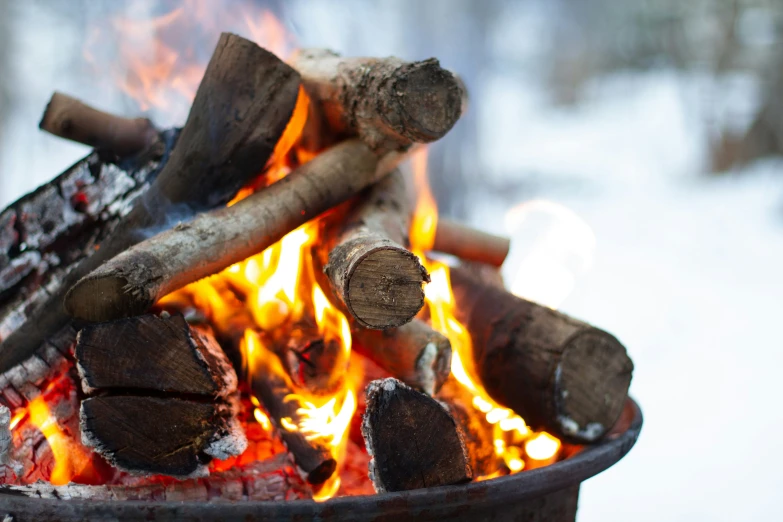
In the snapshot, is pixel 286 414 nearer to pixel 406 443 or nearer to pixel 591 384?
pixel 406 443

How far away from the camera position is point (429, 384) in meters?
1.73

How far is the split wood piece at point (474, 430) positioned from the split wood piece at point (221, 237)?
567mm

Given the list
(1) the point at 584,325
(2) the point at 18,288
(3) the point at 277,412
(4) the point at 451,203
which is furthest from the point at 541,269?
(4) the point at 451,203

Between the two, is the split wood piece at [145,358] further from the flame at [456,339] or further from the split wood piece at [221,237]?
the flame at [456,339]

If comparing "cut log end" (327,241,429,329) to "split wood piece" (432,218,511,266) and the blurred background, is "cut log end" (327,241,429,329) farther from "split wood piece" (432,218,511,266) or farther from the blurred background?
the blurred background

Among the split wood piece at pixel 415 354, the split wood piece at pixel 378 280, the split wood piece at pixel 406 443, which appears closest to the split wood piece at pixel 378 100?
the split wood piece at pixel 378 280

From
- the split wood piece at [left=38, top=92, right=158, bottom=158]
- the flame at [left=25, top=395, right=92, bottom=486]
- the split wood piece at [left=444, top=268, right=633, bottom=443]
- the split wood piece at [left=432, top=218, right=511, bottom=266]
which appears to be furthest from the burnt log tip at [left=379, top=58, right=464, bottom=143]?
the flame at [left=25, top=395, right=92, bottom=486]

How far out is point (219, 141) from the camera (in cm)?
176

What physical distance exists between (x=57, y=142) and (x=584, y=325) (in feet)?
25.5

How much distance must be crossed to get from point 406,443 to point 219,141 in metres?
0.84

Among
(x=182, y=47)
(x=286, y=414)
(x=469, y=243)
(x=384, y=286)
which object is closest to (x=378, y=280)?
(x=384, y=286)

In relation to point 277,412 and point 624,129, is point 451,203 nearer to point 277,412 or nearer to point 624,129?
point 624,129

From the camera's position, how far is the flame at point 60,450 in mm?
1527

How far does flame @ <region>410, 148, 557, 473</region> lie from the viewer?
73.7 inches
